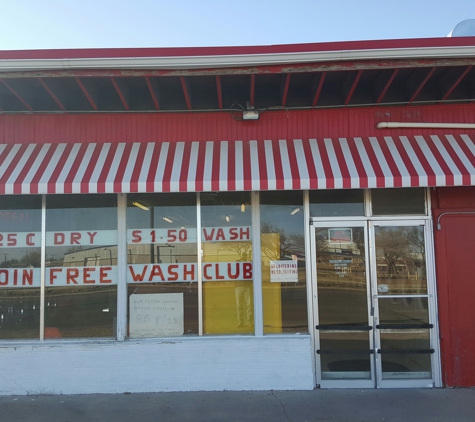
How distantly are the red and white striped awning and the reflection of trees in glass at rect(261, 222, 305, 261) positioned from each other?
103 cm

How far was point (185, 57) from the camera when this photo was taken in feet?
20.1

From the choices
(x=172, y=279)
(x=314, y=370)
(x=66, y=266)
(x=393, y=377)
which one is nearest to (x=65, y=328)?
(x=66, y=266)

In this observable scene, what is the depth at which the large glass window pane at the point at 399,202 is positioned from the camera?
22.5 ft

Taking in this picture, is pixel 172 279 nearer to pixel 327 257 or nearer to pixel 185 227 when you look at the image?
pixel 185 227

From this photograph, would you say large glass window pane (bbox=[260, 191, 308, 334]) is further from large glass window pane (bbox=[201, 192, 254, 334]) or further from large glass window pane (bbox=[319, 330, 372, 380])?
large glass window pane (bbox=[319, 330, 372, 380])

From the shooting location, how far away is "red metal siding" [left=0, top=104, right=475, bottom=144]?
7012 millimetres

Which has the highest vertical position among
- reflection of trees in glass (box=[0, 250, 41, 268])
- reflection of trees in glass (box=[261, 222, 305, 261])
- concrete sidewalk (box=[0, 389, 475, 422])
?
reflection of trees in glass (box=[261, 222, 305, 261])

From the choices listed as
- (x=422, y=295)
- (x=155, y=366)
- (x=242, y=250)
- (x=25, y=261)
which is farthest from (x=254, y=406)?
(x=25, y=261)

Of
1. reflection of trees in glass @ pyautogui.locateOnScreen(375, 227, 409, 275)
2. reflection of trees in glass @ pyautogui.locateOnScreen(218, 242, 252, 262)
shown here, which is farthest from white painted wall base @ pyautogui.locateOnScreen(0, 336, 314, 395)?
reflection of trees in glass @ pyautogui.locateOnScreen(375, 227, 409, 275)

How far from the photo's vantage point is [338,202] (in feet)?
22.6

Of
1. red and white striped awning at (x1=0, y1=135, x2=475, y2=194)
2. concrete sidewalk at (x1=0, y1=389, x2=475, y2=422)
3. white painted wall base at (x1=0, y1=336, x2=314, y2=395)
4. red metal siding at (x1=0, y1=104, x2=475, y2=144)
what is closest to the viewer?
concrete sidewalk at (x1=0, y1=389, x2=475, y2=422)

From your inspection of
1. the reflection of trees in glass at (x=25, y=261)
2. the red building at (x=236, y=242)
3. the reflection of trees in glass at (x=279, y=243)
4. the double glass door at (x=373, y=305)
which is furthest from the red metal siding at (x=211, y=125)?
the reflection of trees in glass at (x=25, y=261)

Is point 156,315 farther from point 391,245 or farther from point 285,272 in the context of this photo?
point 391,245

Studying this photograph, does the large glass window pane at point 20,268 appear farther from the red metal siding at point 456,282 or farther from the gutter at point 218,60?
the red metal siding at point 456,282
